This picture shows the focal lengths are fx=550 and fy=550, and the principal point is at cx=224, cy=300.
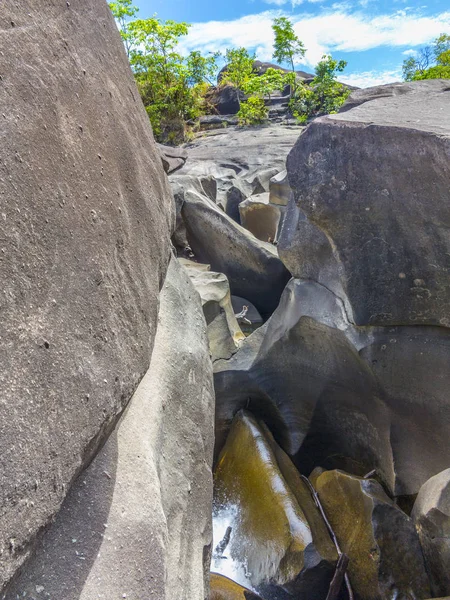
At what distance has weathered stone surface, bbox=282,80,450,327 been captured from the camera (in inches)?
101

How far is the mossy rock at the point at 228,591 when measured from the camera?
2625 mm

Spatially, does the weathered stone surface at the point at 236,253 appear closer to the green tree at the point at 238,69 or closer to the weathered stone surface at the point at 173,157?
the weathered stone surface at the point at 173,157

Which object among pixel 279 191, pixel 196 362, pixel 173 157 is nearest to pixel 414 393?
pixel 196 362

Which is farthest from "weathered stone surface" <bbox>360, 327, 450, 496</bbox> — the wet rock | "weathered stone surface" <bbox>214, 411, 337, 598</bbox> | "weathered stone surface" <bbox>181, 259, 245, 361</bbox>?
the wet rock

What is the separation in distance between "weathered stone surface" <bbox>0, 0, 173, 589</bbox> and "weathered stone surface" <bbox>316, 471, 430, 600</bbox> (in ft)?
5.26

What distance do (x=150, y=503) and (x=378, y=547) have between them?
150 centimetres

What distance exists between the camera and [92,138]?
1524 mm

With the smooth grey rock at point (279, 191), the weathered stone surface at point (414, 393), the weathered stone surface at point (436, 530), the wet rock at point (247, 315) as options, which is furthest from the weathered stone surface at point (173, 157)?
the weathered stone surface at point (436, 530)

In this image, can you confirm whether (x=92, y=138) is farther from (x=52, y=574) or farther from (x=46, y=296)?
(x=52, y=574)

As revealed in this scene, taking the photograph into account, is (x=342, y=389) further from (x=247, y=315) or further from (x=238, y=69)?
(x=238, y=69)

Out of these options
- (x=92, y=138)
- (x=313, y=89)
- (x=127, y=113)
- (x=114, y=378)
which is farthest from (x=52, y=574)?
(x=313, y=89)

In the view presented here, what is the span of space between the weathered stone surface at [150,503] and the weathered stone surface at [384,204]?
3.18 ft

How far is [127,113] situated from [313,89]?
1670 centimetres

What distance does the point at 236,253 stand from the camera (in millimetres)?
5512
